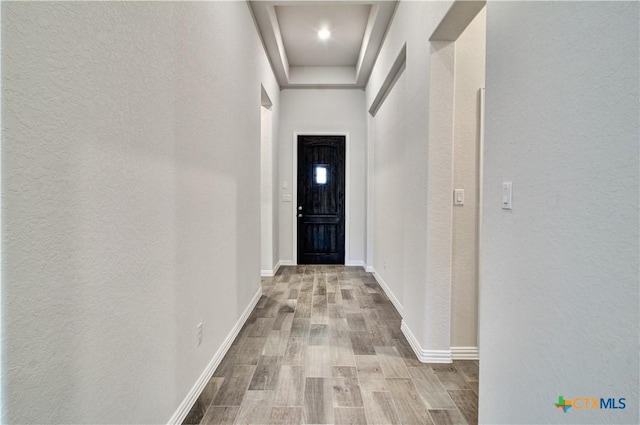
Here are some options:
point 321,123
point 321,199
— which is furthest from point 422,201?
point 321,123

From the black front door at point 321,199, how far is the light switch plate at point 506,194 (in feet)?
13.3

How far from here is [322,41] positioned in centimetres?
416

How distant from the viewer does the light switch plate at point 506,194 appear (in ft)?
3.95

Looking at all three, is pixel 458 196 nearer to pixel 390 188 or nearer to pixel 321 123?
pixel 390 188

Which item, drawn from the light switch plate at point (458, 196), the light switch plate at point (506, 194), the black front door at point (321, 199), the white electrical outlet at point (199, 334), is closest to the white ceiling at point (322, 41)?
the black front door at point (321, 199)

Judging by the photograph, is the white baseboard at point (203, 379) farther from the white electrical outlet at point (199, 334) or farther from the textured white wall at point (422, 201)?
the textured white wall at point (422, 201)

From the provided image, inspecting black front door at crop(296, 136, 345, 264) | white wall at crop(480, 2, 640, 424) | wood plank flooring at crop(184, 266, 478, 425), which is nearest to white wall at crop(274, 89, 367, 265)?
black front door at crop(296, 136, 345, 264)

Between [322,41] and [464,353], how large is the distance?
155 inches

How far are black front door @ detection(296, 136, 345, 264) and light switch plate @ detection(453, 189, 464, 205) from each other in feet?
10.4

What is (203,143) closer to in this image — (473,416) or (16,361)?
(16,361)

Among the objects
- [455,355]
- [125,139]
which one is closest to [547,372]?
[455,355]

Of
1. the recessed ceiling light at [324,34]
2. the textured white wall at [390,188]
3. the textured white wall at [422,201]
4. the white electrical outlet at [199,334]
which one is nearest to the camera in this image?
the white electrical outlet at [199,334]

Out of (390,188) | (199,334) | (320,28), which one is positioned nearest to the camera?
(199,334)

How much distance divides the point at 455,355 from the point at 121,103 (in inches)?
95.1
